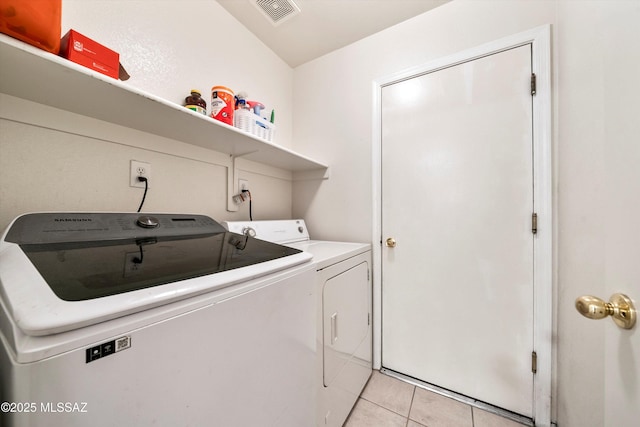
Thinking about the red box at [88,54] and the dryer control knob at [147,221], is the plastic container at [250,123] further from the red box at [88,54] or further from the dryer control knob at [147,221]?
the dryer control knob at [147,221]

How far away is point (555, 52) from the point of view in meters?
1.21

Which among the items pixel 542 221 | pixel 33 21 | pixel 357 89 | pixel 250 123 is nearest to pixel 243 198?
pixel 250 123

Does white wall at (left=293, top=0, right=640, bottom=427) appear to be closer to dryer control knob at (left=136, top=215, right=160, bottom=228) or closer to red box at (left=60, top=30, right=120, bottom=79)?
dryer control knob at (left=136, top=215, right=160, bottom=228)

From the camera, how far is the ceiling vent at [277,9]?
148 centimetres

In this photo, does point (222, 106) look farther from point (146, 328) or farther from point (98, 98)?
point (146, 328)

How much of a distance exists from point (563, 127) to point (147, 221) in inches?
81.2

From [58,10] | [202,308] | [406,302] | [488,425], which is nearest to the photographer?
[202,308]

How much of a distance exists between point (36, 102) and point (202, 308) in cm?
112

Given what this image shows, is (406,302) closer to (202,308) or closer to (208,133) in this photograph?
(202,308)

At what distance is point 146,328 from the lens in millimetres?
419

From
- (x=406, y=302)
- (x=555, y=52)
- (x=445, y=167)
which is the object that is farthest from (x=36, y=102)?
(x=555, y=52)

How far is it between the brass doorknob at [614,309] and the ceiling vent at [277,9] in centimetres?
204

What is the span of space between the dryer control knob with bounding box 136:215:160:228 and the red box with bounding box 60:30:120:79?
0.55 metres

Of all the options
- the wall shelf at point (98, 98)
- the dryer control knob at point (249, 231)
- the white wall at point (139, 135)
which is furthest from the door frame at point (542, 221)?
the white wall at point (139, 135)
